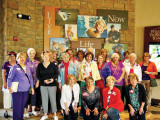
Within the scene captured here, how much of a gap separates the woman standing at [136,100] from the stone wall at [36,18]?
261 cm

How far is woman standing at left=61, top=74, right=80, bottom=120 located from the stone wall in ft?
6.54

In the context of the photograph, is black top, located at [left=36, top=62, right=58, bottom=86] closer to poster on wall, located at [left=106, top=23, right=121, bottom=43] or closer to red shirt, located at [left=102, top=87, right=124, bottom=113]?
red shirt, located at [left=102, top=87, right=124, bottom=113]

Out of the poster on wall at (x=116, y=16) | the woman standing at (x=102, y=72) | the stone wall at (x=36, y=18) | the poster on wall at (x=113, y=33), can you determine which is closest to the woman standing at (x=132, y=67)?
the woman standing at (x=102, y=72)

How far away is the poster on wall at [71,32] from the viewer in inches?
211

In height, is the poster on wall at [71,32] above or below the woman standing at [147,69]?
above

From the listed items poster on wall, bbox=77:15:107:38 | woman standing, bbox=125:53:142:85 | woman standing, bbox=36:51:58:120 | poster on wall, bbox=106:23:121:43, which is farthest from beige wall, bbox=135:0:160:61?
woman standing, bbox=36:51:58:120

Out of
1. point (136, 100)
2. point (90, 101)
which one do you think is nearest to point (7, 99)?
point (90, 101)

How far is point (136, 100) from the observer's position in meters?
3.26

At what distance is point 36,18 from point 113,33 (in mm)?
2184

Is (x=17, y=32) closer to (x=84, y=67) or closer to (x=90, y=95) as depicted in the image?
(x=84, y=67)

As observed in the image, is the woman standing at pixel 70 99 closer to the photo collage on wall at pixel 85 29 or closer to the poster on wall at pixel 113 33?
the photo collage on wall at pixel 85 29

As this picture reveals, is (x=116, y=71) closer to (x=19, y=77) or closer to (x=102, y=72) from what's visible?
(x=102, y=72)

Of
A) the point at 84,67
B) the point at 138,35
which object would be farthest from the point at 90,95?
the point at 138,35

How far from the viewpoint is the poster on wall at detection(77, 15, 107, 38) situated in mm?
5406
